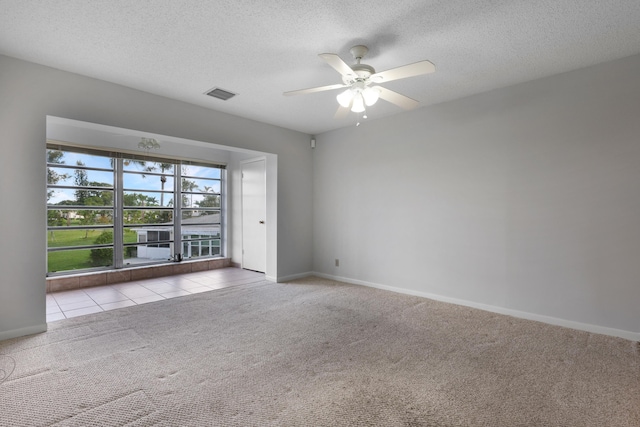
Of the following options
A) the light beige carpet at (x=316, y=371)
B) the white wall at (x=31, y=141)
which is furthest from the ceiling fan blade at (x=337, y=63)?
the white wall at (x=31, y=141)

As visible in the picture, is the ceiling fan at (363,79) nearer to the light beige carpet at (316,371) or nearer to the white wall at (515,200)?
the white wall at (515,200)

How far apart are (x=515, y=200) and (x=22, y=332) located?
5.26 metres

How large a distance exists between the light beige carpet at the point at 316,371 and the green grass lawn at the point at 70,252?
2.12 metres

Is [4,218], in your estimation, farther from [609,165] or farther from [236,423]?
[609,165]

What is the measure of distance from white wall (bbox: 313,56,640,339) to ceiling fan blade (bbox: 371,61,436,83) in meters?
1.91

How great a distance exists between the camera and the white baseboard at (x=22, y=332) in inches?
113

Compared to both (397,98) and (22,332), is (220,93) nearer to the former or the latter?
(397,98)

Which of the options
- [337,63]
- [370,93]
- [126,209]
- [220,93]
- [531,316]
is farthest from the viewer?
[126,209]

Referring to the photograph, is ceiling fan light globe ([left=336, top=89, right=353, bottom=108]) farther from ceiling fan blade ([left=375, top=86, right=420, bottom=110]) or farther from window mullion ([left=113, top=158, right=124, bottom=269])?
window mullion ([left=113, top=158, right=124, bottom=269])

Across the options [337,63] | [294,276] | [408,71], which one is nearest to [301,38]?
[337,63]

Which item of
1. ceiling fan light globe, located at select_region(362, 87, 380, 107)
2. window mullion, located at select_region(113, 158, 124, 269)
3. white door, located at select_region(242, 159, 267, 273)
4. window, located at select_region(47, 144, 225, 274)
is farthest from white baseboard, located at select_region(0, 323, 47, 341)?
ceiling fan light globe, located at select_region(362, 87, 380, 107)

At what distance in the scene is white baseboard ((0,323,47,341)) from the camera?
9.46ft

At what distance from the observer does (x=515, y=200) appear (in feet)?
11.7

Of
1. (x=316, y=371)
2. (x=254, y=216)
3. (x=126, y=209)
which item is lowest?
(x=316, y=371)
